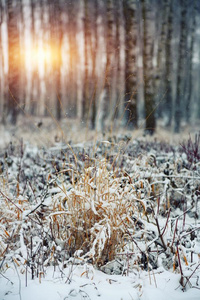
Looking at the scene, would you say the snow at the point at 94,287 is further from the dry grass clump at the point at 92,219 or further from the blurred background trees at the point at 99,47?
the blurred background trees at the point at 99,47

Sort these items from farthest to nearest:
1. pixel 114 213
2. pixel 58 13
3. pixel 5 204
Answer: pixel 58 13 → pixel 5 204 → pixel 114 213

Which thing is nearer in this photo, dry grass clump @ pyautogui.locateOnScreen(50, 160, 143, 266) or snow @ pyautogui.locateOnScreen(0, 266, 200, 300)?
snow @ pyautogui.locateOnScreen(0, 266, 200, 300)

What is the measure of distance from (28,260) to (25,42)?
452 inches

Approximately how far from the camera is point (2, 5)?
30.0ft

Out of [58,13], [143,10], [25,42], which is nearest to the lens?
[143,10]

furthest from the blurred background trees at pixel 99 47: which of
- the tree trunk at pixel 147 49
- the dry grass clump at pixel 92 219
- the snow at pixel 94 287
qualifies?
the snow at pixel 94 287

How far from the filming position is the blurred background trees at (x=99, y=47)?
786cm

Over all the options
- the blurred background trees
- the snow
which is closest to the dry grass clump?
the snow

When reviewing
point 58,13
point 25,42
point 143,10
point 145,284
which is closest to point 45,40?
point 25,42

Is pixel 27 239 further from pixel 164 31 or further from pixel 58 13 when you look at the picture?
pixel 58 13

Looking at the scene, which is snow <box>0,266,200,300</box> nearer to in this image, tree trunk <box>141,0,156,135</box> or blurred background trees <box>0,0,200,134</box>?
blurred background trees <box>0,0,200,134</box>

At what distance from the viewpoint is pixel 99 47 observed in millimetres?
10281

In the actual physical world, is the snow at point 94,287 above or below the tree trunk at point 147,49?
below

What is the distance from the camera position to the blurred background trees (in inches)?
310
